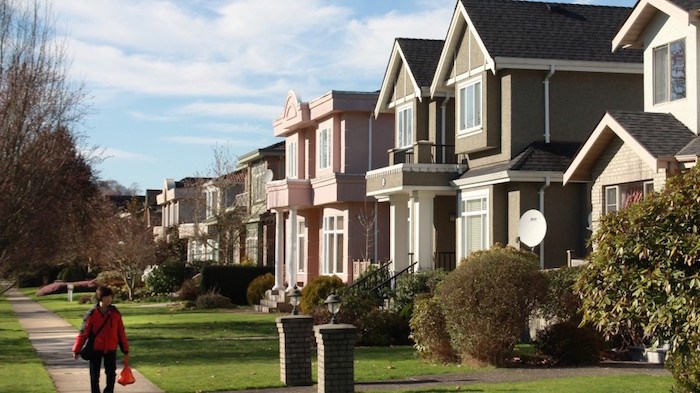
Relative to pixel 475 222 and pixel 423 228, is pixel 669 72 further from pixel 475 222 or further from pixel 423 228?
pixel 423 228

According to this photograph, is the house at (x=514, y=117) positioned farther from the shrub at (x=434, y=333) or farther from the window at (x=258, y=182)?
the window at (x=258, y=182)

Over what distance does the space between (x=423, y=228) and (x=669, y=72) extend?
434 inches

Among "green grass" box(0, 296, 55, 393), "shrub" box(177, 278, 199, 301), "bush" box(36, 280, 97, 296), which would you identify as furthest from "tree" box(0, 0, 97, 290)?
"bush" box(36, 280, 97, 296)

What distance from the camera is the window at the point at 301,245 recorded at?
4444 cm

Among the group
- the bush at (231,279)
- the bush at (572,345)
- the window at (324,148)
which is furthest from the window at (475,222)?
the bush at (231,279)

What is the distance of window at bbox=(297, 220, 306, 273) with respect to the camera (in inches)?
1750

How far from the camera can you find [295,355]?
1791 centimetres

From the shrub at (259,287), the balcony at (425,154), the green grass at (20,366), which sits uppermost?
the balcony at (425,154)

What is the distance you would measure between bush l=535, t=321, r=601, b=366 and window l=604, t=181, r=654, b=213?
12.1ft

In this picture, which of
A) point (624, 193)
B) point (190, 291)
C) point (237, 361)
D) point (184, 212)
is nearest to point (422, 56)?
point (624, 193)

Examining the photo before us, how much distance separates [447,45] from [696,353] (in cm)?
2102

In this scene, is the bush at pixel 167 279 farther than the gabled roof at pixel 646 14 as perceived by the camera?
Yes

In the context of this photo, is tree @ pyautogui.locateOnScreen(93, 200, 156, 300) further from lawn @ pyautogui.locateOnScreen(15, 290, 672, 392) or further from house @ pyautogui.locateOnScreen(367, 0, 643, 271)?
house @ pyautogui.locateOnScreen(367, 0, 643, 271)

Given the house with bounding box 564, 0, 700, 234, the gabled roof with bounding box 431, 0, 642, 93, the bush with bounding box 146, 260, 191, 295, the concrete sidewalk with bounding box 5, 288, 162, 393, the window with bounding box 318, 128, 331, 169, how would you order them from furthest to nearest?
the bush with bounding box 146, 260, 191, 295, the window with bounding box 318, 128, 331, 169, the gabled roof with bounding box 431, 0, 642, 93, the house with bounding box 564, 0, 700, 234, the concrete sidewalk with bounding box 5, 288, 162, 393
